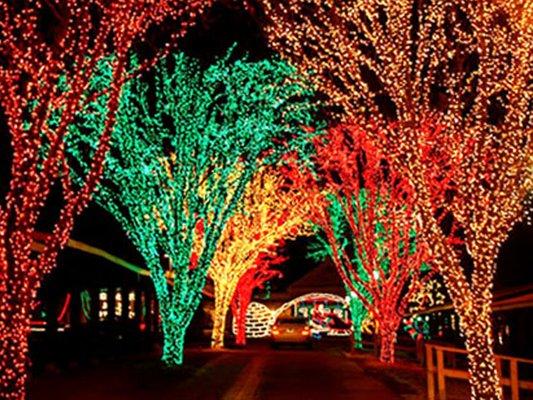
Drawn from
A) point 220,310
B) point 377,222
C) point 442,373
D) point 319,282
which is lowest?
point 442,373

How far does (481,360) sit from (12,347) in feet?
20.7

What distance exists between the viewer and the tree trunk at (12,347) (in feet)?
35.8

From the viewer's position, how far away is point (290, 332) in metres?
39.7

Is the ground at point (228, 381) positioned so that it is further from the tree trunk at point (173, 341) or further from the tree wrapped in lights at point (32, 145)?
the tree wrapped in lights at point (32, 145)

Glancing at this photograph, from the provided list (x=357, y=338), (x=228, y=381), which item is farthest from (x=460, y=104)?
(x=357, y=338)

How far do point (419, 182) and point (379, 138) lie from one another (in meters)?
0.92

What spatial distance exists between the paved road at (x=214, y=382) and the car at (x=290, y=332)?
12.1 m

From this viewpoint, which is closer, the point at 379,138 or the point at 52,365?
the point at 379,138

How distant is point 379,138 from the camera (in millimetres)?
13664

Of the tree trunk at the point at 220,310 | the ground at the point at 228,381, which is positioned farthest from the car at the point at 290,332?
the ground at the point at 228,381

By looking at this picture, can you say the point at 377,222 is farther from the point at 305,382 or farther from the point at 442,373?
the point at 442,373

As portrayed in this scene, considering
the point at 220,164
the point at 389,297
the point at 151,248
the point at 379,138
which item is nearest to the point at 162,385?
the point at 151,248

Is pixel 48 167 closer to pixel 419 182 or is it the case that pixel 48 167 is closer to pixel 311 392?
pixel 419 182

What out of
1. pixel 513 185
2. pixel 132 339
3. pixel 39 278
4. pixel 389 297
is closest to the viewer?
pixel 39 278
